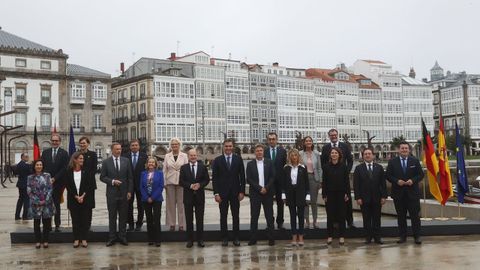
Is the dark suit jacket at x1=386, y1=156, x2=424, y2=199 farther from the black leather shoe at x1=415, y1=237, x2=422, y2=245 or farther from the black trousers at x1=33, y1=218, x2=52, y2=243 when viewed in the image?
the black trousers at x1=33, y1=218, x2=52, y2=243

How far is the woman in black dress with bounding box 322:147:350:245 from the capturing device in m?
11.2

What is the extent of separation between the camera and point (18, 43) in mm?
71812

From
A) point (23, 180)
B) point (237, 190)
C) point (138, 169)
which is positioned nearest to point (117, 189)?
point (138, 169)

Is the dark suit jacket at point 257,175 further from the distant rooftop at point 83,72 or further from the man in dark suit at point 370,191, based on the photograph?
the distant rooftop at point 83,72

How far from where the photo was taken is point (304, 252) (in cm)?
1030

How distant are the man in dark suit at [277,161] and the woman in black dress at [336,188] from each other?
0.92 m

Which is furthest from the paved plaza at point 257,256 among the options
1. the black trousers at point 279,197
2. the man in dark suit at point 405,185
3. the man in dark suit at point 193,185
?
the man in dark suit at point 193,185

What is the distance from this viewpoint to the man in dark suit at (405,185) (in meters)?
11.4

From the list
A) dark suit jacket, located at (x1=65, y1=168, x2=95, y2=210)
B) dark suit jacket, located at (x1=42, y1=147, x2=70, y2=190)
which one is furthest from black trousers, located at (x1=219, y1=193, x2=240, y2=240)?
dark suit jacket, located at (x1=42, y1=147, x2=70, y2=190)

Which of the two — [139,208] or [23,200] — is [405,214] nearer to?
[139,208]

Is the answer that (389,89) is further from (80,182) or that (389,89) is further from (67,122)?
(80,182)

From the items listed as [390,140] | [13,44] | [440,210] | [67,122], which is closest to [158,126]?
[67,122]

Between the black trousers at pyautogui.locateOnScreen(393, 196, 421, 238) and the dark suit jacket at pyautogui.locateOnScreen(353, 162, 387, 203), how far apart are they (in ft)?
1.20

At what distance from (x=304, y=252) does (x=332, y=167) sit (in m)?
1.84
